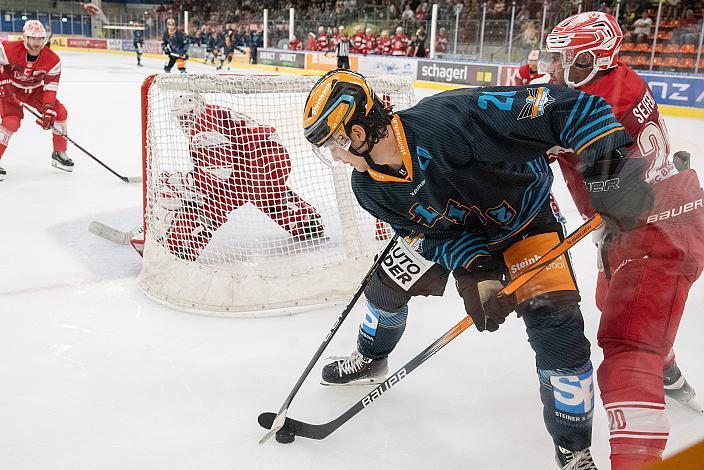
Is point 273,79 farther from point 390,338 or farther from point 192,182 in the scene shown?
point 390,338

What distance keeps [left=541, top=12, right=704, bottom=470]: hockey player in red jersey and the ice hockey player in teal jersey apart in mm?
49

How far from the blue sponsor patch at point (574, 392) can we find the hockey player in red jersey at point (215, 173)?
144 cm

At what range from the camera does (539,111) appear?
1.17 metres

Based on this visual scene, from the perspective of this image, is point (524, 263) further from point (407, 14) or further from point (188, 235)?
point (407, 14)

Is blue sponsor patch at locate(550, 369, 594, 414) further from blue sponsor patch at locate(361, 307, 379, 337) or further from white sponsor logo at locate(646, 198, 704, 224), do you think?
blue sponsor patch at locate(361, 307, 379, 337)

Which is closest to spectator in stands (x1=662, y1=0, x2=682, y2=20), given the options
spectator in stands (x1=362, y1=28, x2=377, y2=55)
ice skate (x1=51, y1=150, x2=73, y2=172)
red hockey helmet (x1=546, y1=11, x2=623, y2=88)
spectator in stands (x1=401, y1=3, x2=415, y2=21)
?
spectator in stands (x1=401, y1=3, x2=415, y2=21)

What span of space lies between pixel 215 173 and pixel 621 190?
1.69m

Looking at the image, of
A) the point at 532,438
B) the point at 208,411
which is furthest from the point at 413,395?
the point at 208,411

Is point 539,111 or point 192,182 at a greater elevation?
point 539,111

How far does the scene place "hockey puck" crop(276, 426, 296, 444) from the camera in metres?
1.47

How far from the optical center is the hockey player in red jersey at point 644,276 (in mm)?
1106

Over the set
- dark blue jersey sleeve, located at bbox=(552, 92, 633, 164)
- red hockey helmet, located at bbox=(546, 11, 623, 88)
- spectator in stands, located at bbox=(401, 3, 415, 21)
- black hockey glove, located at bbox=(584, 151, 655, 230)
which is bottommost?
black hockey glove, located at bbox=(584, 151, 655, 230)

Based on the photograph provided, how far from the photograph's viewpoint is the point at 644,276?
46.9 inches

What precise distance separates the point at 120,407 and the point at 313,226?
3.73 ft
